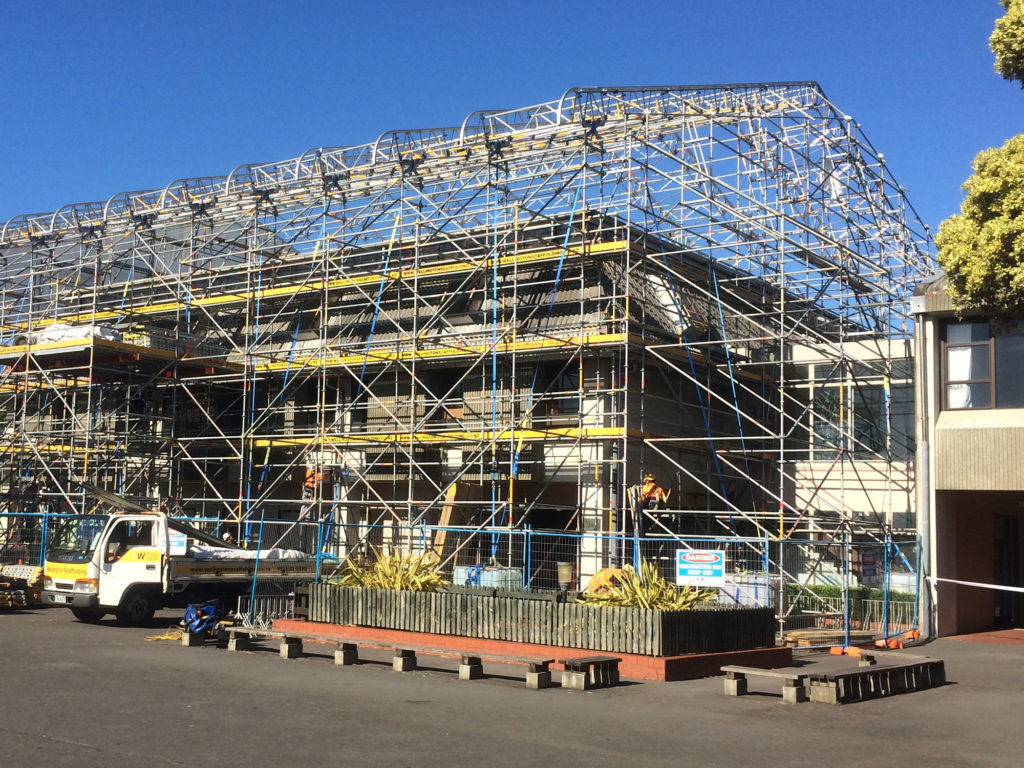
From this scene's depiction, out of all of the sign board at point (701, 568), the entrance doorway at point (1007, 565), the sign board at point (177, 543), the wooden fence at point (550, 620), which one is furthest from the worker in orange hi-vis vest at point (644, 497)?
the sign board at point (177, 543)

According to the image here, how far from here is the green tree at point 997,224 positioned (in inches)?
533

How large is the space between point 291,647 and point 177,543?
19.2ft

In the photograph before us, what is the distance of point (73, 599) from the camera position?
2044 cm

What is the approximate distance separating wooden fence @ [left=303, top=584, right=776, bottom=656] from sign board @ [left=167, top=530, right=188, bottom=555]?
12.1 feet

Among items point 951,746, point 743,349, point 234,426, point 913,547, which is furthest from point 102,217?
point 951,746

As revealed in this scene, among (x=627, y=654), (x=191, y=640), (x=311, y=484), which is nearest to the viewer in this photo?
(x=627, y=654)

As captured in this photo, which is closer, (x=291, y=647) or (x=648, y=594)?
(x=648, y=594)

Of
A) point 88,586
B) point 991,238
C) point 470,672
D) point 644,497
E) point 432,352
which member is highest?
point 432,352

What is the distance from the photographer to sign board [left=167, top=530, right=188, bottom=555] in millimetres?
20641

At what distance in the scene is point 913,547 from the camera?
2400 centimetres

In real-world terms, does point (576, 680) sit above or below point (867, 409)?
below

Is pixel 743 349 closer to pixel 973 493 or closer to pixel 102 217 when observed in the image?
pixel 973 493

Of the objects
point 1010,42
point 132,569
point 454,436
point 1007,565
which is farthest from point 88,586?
point 1007,565

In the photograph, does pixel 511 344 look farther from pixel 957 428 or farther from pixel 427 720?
pixel 427 720
